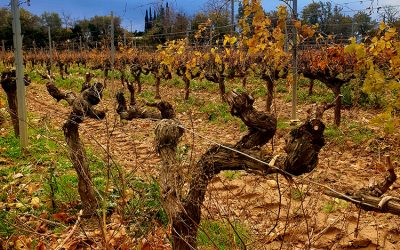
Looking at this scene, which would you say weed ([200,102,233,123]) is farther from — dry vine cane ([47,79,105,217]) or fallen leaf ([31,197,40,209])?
fallen leaf ([31,197,40,209])

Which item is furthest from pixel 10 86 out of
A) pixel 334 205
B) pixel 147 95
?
pixel 147 95

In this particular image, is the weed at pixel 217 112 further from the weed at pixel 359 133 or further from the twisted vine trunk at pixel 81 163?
the twisted vine trunk at pixel 81 163

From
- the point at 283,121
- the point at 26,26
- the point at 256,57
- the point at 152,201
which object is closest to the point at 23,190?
the point at 152,201

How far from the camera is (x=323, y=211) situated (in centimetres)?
423

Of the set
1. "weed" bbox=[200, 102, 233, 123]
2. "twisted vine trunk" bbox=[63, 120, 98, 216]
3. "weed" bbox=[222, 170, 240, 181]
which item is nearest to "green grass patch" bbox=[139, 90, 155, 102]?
"weed" bbox=[200, 102, 233, 123]

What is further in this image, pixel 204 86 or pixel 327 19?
pixel 204 86

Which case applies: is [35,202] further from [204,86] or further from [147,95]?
[204,86]

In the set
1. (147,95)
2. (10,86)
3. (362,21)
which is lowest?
(147,95)

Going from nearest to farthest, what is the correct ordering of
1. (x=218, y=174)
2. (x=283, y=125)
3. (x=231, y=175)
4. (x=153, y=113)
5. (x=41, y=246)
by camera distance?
(x=41, y=246), (x=153, y=113), (x=218, y=174), (x=231, y=175), (x=283, y=125)

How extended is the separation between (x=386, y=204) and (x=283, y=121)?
6749 mm

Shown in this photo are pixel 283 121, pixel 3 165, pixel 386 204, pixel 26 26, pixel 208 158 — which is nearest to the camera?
pixel 386 204

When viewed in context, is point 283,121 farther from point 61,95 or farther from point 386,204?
point 386,204

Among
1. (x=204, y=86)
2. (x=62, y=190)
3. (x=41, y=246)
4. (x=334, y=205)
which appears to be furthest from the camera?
(x=204, y=86)

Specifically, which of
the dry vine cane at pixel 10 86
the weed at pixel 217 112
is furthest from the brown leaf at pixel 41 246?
the weed at pixel 217 112
